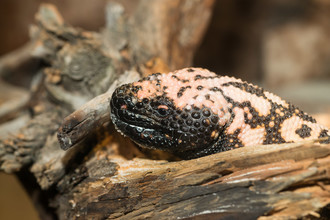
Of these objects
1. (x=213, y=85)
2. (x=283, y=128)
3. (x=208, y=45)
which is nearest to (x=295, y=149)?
(x=283, y=128)

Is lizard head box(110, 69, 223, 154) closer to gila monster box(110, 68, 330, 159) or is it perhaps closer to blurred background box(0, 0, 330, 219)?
gila monster box(110, 68, 330, 159)

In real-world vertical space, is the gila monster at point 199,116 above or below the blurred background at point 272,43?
below

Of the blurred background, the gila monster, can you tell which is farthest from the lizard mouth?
the blurred background

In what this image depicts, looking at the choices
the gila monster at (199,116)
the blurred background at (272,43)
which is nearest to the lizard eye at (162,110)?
the gila monster at (199,116)

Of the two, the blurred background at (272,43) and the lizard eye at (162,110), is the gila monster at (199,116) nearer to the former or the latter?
the lizard eye at (162,110)

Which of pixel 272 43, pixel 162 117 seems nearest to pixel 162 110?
pixel 162 117

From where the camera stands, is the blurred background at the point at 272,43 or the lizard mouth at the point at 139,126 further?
the blurred background at the point at 272,43

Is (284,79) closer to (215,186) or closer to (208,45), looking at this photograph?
(208,45)

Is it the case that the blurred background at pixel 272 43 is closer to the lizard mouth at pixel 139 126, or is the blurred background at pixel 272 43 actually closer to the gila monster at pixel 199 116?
the gila monster at pixel 199 116
